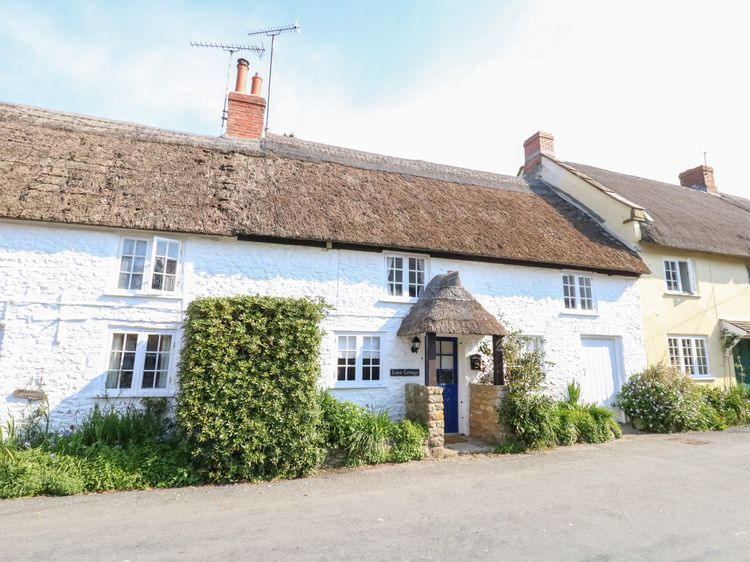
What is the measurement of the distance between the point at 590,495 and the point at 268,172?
9666 millimetres

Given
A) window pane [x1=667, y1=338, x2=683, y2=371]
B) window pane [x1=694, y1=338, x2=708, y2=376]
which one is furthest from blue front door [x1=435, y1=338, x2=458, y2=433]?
window pane [x1=694, y1=338, x2=708, y2=376]

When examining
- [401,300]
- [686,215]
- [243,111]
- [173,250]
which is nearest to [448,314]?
[401,300]

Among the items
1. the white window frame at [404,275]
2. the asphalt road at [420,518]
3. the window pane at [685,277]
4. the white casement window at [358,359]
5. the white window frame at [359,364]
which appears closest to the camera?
the asphalt road at [420,518]

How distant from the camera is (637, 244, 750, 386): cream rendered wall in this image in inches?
503

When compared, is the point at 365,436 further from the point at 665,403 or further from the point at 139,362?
the point at 665,403

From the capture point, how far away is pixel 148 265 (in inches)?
346

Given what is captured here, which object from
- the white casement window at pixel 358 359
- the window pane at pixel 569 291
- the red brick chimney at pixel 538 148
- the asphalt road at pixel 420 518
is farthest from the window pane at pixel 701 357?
the white casement window at pixel 358 359

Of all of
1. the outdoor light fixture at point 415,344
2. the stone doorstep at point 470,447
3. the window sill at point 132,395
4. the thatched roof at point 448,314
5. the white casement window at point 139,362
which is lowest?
the stone doorstep at point 470,447

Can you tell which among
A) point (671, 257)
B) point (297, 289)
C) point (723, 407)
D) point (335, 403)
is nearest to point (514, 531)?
point (335, 403)

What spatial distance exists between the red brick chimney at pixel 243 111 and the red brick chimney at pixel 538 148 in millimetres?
10979

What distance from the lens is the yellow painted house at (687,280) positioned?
1298 centimetres

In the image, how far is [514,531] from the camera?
16.6 feet

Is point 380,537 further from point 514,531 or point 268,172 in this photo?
point 268,172

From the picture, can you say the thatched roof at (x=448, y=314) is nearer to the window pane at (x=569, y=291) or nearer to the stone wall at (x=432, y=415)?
the stone wall at (x=432, y=415)
